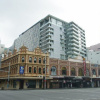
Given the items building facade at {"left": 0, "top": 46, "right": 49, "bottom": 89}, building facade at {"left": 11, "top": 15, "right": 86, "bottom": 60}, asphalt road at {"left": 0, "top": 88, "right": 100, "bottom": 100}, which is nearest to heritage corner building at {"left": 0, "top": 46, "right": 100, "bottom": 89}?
building facade at {"left": 0, "top": 46, "right": 49, "bottom": 89}

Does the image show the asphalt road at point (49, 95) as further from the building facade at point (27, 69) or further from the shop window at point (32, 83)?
the shop window at point (32, 83)

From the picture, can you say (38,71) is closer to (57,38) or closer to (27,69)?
(27,69)

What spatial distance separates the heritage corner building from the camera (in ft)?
146

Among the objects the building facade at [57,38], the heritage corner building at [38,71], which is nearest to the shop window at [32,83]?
the heritage corner building at [38,71]

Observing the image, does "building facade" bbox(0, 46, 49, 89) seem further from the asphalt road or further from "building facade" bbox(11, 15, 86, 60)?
"building facade" bbox(11, 15, 86, 60)

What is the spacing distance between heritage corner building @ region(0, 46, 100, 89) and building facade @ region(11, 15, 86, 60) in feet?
112

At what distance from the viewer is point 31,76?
45000 millimetres

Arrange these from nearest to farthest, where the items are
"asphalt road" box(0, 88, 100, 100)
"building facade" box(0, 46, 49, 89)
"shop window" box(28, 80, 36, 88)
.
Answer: "asphalt road" box(0, 88, 100, 100), "building facade" box(0, 46, 49, 89), "shop window" box(28, 80, 36, 88)

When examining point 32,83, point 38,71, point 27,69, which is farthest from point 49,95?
point 38,71

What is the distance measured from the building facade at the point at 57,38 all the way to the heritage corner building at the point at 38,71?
34.0m

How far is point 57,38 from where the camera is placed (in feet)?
307

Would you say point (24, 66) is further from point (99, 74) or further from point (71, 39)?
point (71, 39)

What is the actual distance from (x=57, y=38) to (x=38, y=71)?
4957cm

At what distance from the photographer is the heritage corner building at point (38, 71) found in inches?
1753
